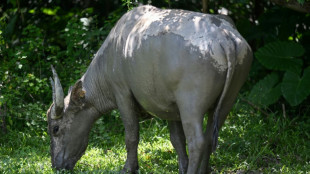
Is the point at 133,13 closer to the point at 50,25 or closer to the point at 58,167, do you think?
the point at 58,167

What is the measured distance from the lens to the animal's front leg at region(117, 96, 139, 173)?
5844 millimetres

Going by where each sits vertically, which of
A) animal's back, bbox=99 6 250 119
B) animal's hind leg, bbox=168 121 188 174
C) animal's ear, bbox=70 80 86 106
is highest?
animal's back, bbox=99 6 250 119

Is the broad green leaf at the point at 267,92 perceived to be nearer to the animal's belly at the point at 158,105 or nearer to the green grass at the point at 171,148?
the green grass at the point at 171,148

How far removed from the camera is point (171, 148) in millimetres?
7184

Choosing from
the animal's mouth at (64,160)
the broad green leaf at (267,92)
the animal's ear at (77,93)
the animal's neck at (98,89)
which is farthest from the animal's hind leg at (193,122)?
the broad green leaf at (267,92)

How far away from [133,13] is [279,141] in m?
2.76

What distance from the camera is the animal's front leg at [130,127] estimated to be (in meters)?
5.84

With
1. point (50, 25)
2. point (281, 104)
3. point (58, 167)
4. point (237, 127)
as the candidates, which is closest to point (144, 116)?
point (58, 167)

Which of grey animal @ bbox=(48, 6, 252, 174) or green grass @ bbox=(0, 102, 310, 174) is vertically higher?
grey animal @ bbox=(48, 6, 252, 174)

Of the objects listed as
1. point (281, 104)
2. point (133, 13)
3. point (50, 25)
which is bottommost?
point (281, 104)

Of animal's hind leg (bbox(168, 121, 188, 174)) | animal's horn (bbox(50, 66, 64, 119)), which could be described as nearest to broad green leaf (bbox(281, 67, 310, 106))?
animal's hind leg (bbox(168, 121, 188, 174))

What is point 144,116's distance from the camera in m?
6.21

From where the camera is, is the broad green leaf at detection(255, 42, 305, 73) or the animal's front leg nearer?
the animal's front leg

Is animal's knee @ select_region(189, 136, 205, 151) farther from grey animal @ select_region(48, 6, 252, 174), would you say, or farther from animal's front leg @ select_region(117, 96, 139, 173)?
animal's front leg @ select_region(117, 96, 139, 173)
